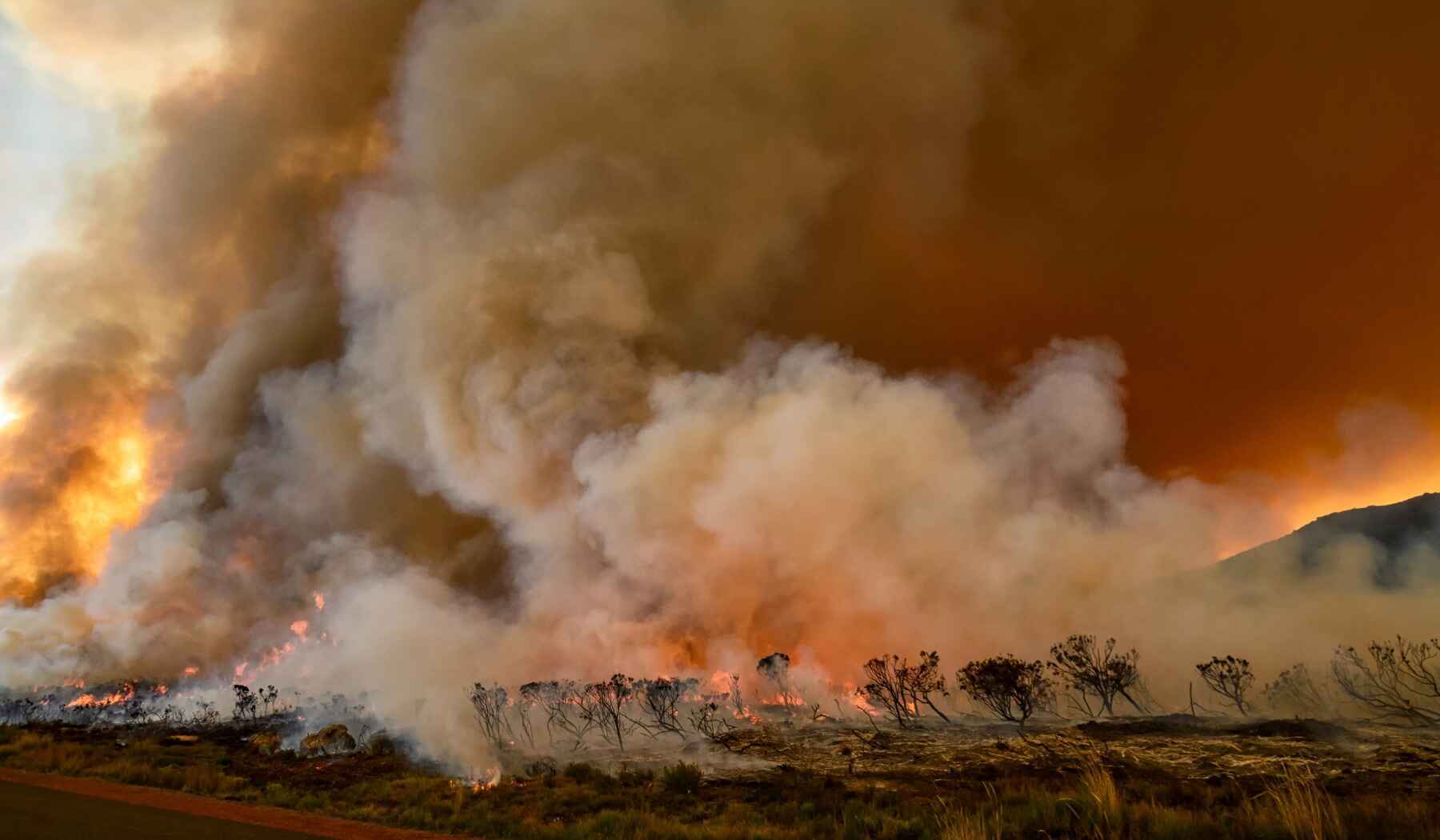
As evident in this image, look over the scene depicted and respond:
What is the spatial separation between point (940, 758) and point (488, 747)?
3791cm

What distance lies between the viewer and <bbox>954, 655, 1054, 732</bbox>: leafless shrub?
68062 mm

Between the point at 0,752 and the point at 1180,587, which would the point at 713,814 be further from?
the point at 1180,587

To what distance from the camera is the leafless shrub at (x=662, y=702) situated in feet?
244

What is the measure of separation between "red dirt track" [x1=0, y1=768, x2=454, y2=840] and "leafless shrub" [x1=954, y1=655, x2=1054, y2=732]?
6169cm

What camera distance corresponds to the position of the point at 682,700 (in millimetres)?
86438

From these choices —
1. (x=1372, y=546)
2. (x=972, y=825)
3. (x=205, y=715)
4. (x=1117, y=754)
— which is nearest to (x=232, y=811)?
(x=972, y=825)

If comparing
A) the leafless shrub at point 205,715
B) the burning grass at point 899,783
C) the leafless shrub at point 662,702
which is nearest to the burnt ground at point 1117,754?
the burning grass at point 899,783

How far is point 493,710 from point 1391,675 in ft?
298

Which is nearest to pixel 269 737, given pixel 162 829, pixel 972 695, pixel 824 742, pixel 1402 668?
pixel 824 742

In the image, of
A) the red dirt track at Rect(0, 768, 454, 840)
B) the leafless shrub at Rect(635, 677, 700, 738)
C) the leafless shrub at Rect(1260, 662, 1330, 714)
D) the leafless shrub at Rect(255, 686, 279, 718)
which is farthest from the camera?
the leafless shrub at Rect(255, 686, 279, 718)

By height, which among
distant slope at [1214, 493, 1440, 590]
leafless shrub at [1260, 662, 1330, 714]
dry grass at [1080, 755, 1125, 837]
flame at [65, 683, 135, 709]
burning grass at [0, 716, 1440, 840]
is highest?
distant slope at [1214, 493, 1440, 590]

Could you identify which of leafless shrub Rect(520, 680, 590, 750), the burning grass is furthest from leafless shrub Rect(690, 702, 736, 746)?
leafless shrub Rect(520, 680, 590, 750)

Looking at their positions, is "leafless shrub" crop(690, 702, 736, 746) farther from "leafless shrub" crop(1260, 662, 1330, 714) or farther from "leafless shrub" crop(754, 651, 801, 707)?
"leafless shrub" crop(1260, 662, 1330, 714)

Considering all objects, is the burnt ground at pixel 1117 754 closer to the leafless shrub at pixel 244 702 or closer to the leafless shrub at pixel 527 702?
the leafless shrub at pixel 527 702
